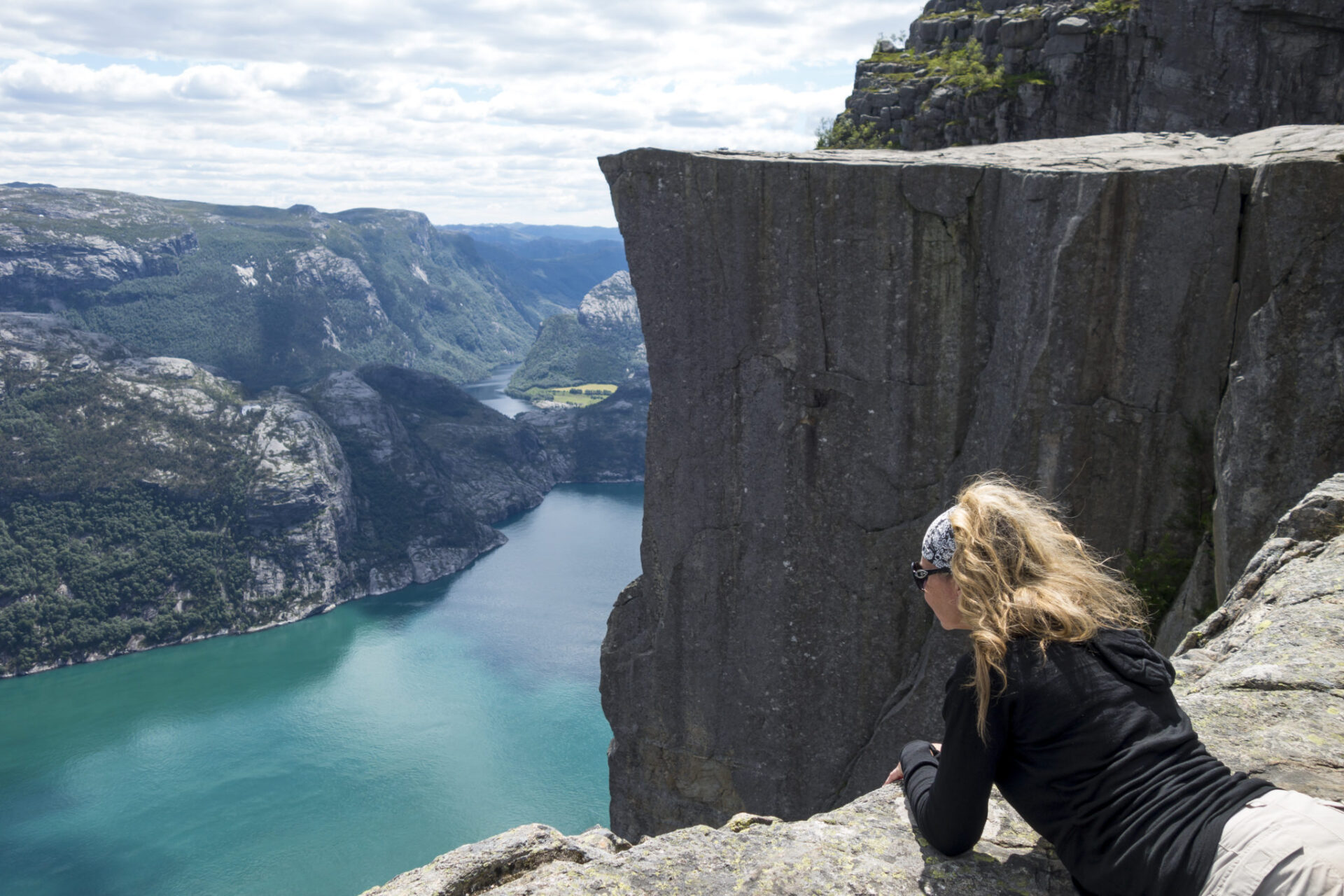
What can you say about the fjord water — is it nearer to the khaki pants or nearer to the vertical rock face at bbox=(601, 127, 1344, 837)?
the vertical rock face at bbox=(601, 127, 1344, 837)

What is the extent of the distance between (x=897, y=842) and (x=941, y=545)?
1015mm

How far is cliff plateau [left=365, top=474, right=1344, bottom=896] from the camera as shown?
112 inches

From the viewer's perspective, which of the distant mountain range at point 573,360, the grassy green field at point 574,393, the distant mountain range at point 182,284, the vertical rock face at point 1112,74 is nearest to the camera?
the vertical rock face at point 1112,74

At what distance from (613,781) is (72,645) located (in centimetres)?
7115

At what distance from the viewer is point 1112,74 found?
49.0 ft

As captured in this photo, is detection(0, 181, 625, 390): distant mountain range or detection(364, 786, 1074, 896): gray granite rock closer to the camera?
detection(364, 786, 1074, 896): gray granite rock

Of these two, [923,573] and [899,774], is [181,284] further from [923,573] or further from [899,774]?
[923,573]

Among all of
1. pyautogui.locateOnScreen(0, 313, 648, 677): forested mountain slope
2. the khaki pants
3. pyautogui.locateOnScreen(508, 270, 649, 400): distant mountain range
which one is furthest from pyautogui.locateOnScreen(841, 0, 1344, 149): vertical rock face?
pyautogui.locateOnScreen(508, 270, 649, 400): distant mountain range

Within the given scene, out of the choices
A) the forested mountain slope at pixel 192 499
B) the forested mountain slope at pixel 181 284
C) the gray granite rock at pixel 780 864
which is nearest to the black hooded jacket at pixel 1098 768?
the gray granite rock at pixel 780 864

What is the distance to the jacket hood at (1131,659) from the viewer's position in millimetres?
2557

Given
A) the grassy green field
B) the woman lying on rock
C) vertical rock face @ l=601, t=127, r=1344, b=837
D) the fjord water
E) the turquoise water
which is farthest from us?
the grassy green field

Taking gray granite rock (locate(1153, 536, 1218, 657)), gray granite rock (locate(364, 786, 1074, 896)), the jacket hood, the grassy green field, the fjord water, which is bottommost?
the fjord water

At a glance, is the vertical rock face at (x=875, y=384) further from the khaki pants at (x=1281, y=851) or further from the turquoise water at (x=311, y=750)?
the turquoise water at (x=311, y=750)

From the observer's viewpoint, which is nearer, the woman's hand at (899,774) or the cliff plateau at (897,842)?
the cliff plateau at (897,842)
